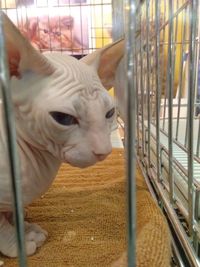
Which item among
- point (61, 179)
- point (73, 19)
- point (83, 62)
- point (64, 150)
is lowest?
point (61, 179)

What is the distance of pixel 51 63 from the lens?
42cm

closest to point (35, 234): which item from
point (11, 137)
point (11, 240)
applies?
point (11, 240)

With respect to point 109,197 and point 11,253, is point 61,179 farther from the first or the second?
point 11,253

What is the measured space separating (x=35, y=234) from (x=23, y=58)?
29 centimetres

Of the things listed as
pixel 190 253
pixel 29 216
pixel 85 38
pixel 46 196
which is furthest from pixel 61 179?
pixel 85 38

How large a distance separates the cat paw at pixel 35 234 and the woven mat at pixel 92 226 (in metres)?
0.01

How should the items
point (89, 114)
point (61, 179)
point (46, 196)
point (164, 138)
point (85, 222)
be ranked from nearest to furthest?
1. point (89, 114)
2. point (85, 222)
3. point (46, 196)
4. point (61, 179)
5. point (164, 138)

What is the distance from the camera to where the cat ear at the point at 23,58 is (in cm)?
37

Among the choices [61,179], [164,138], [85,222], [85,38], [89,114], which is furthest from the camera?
[85,38]

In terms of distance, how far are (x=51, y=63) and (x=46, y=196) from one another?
385 mm

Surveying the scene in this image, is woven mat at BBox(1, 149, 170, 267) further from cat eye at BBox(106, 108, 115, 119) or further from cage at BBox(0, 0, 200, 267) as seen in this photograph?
cat eye at BBox(106, 108, 115, 119)

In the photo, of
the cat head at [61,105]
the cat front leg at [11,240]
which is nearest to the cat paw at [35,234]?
the cat front leg at [11,240]

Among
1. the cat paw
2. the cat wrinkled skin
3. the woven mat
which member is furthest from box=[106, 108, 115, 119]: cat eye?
the cat paw

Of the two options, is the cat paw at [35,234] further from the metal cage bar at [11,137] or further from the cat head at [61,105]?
the metal cage bar at [11,137]
